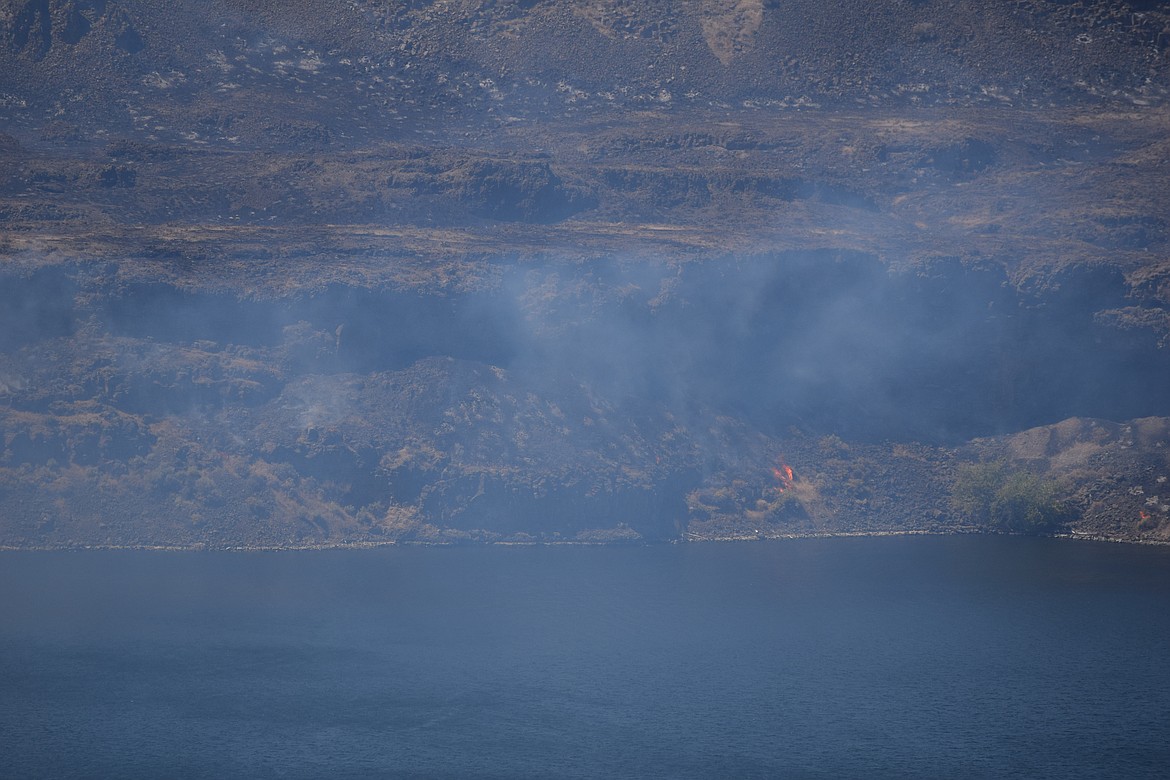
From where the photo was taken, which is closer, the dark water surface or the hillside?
the dark water surface

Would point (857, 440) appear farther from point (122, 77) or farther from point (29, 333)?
point (122, 77)

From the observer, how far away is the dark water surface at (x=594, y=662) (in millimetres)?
57719

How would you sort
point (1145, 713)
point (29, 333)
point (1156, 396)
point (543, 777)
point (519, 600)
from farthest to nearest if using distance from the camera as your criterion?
point (1156, 396)
point (29, 333)
point (519, 600)
point (1145, 713)
point (543, 777)

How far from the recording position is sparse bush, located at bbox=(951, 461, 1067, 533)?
318ft

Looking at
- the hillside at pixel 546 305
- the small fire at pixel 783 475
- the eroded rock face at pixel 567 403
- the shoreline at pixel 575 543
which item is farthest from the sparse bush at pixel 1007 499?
the small fire at pixel 783 475

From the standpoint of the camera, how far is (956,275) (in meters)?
111

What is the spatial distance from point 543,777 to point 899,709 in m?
19.0

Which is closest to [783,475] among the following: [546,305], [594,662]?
[546,305]

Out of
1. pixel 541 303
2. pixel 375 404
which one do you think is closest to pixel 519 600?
pixel 375 404

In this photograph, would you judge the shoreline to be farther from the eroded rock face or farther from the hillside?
the hillside


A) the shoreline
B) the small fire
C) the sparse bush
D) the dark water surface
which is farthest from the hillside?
the dark water surface

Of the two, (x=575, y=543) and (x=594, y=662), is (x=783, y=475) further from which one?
(x=594, y=662)

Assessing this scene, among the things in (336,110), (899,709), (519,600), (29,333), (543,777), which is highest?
(336,110)

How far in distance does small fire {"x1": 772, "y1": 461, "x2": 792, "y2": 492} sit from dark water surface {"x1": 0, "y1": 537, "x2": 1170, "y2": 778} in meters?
6.90
